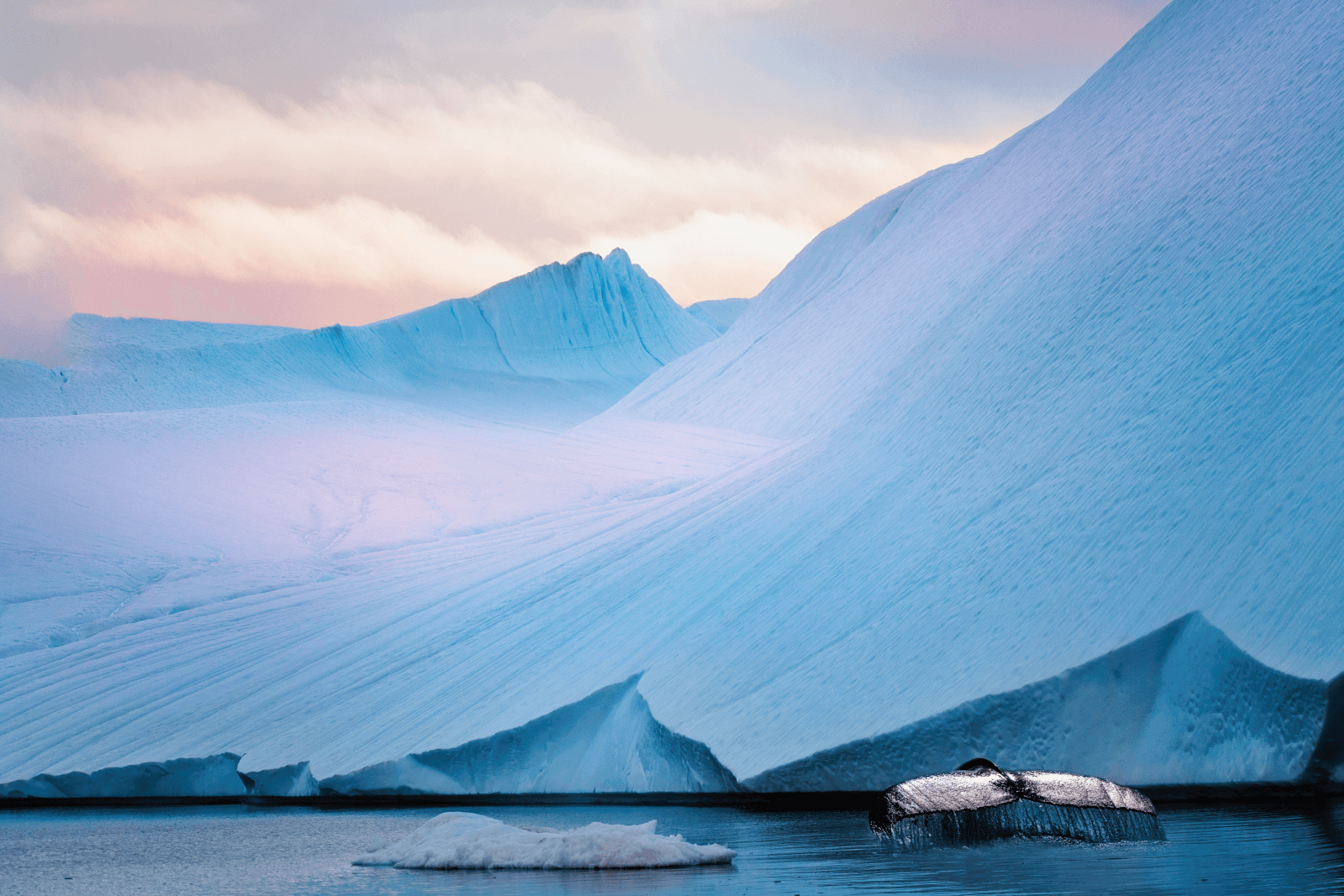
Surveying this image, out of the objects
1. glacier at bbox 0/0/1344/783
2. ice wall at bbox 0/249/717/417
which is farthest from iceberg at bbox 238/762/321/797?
ice wall at bbox 0/249/717/417

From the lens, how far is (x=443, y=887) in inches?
191

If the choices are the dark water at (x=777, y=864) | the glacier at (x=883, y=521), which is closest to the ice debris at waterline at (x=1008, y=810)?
the dark water at (x=777, y=864)

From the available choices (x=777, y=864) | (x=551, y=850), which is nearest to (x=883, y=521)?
(x=551, y=850)

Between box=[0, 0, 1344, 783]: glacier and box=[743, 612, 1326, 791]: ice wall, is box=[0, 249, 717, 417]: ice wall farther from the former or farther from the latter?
box=[743, 612, 1326, 791]: ice wall

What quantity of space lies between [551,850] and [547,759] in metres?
4.90

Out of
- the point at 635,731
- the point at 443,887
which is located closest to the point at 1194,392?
the point at 635,731

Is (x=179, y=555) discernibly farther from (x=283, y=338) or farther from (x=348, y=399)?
(x=283, y=338)

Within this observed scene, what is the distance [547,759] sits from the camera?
10.5 metres

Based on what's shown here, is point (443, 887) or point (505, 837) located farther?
point (505, 837)

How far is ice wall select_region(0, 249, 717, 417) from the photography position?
36781 mm

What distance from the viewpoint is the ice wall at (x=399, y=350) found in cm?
3678

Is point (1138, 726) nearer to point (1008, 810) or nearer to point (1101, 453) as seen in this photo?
point (1008, 810)

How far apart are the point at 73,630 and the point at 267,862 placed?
38.2 ft

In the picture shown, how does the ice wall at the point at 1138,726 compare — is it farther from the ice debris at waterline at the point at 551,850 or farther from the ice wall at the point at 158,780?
the ice wall at the point at 158,780
